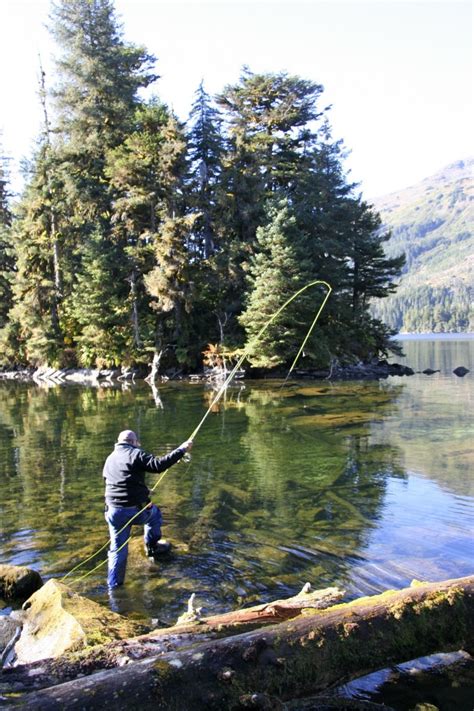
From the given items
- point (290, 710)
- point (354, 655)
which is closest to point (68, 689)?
point (290, 710)

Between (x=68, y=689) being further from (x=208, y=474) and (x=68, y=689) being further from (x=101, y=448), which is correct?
(x=101, y=448)

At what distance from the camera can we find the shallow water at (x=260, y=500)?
751cm

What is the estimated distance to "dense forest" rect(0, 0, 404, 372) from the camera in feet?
123

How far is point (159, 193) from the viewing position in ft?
127

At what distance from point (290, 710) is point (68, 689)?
1619 millimetres

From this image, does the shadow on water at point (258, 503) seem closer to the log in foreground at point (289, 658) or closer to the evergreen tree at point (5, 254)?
the log in foreground at point (289, 658)

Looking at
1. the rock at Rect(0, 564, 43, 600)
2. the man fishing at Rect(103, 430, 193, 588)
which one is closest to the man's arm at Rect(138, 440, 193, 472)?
the man fishing at Rect(103, 430, 193, 588)

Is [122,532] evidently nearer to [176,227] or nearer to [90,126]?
[176,227]

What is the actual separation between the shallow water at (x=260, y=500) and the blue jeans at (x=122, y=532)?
25cm

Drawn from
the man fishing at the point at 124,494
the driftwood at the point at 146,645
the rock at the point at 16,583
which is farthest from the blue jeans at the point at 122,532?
the driftwood at the point at 146,645

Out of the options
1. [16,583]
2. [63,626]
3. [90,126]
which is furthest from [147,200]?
[63,626]

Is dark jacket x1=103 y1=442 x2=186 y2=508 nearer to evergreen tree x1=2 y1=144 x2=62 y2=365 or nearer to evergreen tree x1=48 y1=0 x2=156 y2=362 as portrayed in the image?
evergreen tree x1=48 y1=0 x2=156 y2=362

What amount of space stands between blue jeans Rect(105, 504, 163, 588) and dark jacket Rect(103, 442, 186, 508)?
12 centimetres

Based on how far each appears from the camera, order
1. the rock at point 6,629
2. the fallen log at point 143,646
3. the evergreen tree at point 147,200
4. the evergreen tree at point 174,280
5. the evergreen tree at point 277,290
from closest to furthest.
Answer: the fallen log at point 143,646 < the rock at point 6,629 < the evergreen tree at point 277,290 < the evergreen tree at point 174,280 < the evergreen tree at point 147,200
